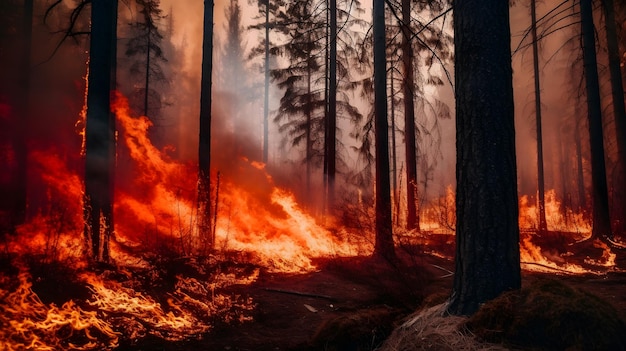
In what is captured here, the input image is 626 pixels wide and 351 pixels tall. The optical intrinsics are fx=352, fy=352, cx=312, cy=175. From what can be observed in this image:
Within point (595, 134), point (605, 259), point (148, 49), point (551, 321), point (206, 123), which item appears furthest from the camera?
point (148, 49)

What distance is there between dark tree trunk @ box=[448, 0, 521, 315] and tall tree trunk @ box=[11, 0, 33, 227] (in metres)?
21.1

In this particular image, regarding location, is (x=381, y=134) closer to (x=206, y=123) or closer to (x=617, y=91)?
(x=206, y=123)

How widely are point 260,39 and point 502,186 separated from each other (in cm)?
2998

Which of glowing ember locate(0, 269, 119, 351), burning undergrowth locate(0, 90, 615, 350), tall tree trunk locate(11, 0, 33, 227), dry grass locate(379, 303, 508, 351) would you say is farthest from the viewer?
tall tree trunk locate(11, 0, 33, 227)

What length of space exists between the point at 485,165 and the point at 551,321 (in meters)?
1.52

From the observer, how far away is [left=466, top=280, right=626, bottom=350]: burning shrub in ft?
9.60

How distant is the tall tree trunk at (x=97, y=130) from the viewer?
834 centimetres

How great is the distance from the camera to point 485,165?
3.63 m

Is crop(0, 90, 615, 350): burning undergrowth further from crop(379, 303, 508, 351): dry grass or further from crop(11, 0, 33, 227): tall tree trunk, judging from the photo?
crop(11, 0, 33, 227): tall tree trunk

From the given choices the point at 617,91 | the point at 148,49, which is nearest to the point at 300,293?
the point at 617,91

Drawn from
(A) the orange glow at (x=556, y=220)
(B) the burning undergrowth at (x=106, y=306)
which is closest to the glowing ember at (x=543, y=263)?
(B) the burning undergrowth at (x=106, y=306)

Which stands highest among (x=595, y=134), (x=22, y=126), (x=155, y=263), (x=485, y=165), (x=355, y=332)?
(x=22, y=126)

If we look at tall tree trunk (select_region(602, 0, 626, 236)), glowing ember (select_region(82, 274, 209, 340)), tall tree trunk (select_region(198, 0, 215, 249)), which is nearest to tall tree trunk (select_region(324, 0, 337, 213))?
tall tree trunk (select_region(198, 0, 215, 249))

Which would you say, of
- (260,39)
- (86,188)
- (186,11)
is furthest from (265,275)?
(186,11)
